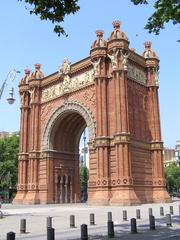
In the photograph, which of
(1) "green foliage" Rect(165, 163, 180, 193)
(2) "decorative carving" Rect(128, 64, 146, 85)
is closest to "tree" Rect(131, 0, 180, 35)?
(2) "decorative carving" Rect(128, 64, 146, 85)

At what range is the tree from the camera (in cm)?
1367

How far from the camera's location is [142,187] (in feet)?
128

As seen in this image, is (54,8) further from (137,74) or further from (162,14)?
(137,74)

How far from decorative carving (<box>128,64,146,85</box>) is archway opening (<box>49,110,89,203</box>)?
8.87 m

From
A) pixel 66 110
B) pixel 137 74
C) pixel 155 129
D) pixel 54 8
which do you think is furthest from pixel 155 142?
pixel 54 8

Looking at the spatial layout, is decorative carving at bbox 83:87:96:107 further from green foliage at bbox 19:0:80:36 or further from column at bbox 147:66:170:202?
green foliage at bbox 19:0:80:36

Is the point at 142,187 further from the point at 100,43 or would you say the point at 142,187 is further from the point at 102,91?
the point at 100,43

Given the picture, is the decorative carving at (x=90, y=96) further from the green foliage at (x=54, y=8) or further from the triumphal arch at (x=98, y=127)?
the green foliage at (x=54, y=8)

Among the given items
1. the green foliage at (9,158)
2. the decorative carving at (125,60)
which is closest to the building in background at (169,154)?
the green foliage at (9,158)

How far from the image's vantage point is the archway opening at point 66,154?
4697 centimetres

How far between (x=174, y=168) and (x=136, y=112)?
61.7 m

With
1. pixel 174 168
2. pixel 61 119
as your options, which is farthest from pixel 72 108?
pixel 174 168

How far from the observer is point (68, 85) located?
45.6 m

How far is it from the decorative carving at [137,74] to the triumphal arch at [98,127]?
0.06 meters
